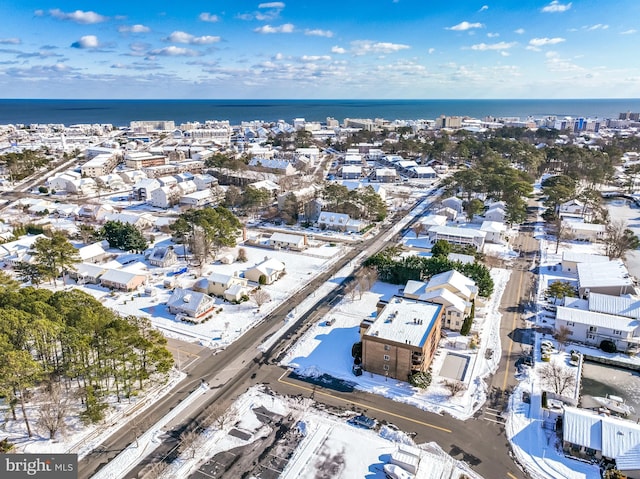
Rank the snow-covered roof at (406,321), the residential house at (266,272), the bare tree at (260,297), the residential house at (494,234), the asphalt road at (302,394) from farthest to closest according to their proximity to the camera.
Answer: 1. the residential house at (494,234)
2. the residential house at (266,272)
3. the bare tree at (260,297)
4. the snow-covered roof at (406,321)
5. the asphalt road at (302,394)

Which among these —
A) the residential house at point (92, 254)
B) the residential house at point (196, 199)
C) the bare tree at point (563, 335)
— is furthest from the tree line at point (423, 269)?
the residential house at point (196, 199)

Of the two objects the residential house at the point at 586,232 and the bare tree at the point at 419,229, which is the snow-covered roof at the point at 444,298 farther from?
the residential house at the point at 586,232

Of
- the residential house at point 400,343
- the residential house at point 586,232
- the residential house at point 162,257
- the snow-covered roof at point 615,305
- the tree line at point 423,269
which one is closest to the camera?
the residential house at point 400,343

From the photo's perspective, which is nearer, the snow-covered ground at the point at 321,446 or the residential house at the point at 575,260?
the snow-covered ground at the point at 321,446

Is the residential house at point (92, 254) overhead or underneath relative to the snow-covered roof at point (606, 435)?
overhead

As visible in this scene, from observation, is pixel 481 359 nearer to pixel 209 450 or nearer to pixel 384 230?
pixel 209 450

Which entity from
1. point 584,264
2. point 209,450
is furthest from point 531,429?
point 584,264

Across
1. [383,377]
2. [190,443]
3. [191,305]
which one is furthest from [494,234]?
[190,443]
